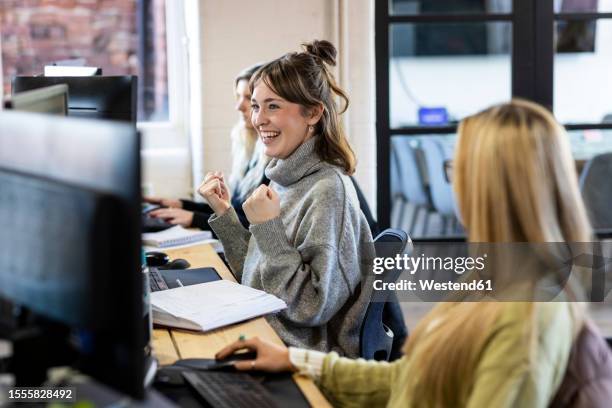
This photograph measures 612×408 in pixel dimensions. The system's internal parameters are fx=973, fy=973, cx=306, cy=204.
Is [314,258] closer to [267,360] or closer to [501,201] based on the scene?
[267,360]

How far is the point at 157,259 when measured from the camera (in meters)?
2.72

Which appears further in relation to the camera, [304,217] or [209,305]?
[304,217]

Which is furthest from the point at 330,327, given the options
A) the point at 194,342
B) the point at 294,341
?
the point at 194,342

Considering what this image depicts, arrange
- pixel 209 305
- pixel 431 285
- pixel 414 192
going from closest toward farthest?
pixel 209 305 < pixel 431 285 < pixel 414 192

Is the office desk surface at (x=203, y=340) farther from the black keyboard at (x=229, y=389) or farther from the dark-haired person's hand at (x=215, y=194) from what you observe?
the dark-haired person's hand at (x=215, y=194)

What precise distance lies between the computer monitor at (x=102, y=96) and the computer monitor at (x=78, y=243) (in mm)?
1224

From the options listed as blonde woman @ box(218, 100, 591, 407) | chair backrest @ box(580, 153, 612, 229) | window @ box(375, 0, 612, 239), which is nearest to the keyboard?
blonde woman @ box(218, 100, 591, 407)

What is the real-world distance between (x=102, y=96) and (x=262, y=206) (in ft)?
2.14

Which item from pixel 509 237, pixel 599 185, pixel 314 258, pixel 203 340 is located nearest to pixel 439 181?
pixel 599 185

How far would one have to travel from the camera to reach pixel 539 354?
129cm

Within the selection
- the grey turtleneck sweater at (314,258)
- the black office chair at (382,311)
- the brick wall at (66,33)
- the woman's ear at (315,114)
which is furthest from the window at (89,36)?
the black office chair at (382,311)

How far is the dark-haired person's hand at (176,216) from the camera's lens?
333cm

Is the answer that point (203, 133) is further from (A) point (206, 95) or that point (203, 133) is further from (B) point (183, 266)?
(B) point (183, 266)

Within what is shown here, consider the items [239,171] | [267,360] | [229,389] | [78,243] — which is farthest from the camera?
[239,171]
